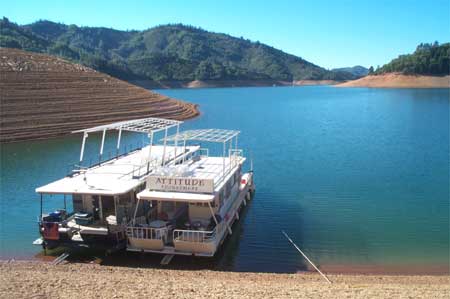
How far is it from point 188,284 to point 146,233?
4.22 metres

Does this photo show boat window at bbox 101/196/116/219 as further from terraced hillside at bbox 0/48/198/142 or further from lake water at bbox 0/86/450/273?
terraced hillside at bbox 0/48/198/142

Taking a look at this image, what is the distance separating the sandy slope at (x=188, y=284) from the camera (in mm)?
12883

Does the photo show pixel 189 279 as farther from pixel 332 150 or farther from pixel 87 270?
pixel 332 150

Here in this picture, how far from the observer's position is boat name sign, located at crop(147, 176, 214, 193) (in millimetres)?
18172

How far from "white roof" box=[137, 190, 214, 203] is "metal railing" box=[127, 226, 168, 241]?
1254 mm

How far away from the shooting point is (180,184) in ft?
60.1

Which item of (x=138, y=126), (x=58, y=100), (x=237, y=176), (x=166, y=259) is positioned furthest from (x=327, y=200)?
(x=58, y=100)

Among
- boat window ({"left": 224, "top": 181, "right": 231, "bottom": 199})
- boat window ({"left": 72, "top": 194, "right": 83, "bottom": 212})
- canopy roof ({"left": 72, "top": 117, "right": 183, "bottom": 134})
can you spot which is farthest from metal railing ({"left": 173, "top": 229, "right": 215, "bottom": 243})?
canopy roof ({"left": 72, "top": 117, "right": 183, "bottom": 134})

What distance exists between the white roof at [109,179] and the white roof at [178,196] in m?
0.99

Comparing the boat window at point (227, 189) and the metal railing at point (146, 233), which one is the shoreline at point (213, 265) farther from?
the boat window at point (227, 189)

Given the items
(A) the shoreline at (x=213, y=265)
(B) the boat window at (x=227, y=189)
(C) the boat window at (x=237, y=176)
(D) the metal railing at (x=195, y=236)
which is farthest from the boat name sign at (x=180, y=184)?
(C) the boat window at (x=237, y=176)

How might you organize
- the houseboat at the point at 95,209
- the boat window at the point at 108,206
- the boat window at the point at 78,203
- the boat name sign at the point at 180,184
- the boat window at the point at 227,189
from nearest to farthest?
the houseboat at the point at 95,209 → the boat name sign at the point at 180,184 → the boat window at the point at 108,206 → the boat window at the point at 78,203 → the boat window at the point at 227,189

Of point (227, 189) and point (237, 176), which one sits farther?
point (237, 176)

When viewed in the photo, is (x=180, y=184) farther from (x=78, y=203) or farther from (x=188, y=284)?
(x=188, y=284)
